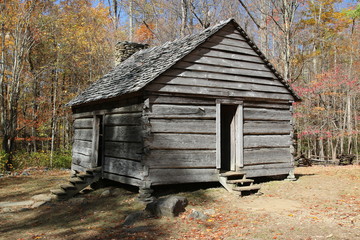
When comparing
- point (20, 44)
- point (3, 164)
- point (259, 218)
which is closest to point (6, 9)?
point (20, 44)

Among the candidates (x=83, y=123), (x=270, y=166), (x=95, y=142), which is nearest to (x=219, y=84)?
(x=270, y=166)

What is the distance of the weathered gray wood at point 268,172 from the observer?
10898 millimetres

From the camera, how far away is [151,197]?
8.91 metres

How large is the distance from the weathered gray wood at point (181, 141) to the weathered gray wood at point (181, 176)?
2.28 ft

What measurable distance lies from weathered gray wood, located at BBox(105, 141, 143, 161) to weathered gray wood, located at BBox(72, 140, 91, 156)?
67.2 inches

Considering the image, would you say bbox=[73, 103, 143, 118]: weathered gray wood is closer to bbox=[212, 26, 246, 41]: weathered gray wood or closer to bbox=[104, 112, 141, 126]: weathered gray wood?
bbox=[104, 112, 141, 126]: weathered gray wood

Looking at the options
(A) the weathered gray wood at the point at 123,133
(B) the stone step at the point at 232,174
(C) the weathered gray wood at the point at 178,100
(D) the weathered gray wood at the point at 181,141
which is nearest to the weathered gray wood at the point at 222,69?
(C) the weathered gray wood at the point at 178,100

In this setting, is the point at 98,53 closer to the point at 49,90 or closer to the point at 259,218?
the point at 49,90

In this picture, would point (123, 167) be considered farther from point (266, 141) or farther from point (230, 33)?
point (230, 33)

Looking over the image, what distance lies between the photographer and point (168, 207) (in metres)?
7.30

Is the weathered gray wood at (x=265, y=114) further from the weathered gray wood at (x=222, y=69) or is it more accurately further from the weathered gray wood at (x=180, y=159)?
the weathered gray wood at (x=180, y=159)

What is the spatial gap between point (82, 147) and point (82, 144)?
0.14 meters

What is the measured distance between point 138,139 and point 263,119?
470 centimetres

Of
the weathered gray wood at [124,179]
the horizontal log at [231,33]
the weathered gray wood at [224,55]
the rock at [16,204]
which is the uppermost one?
the horizontal log at [231,33]
